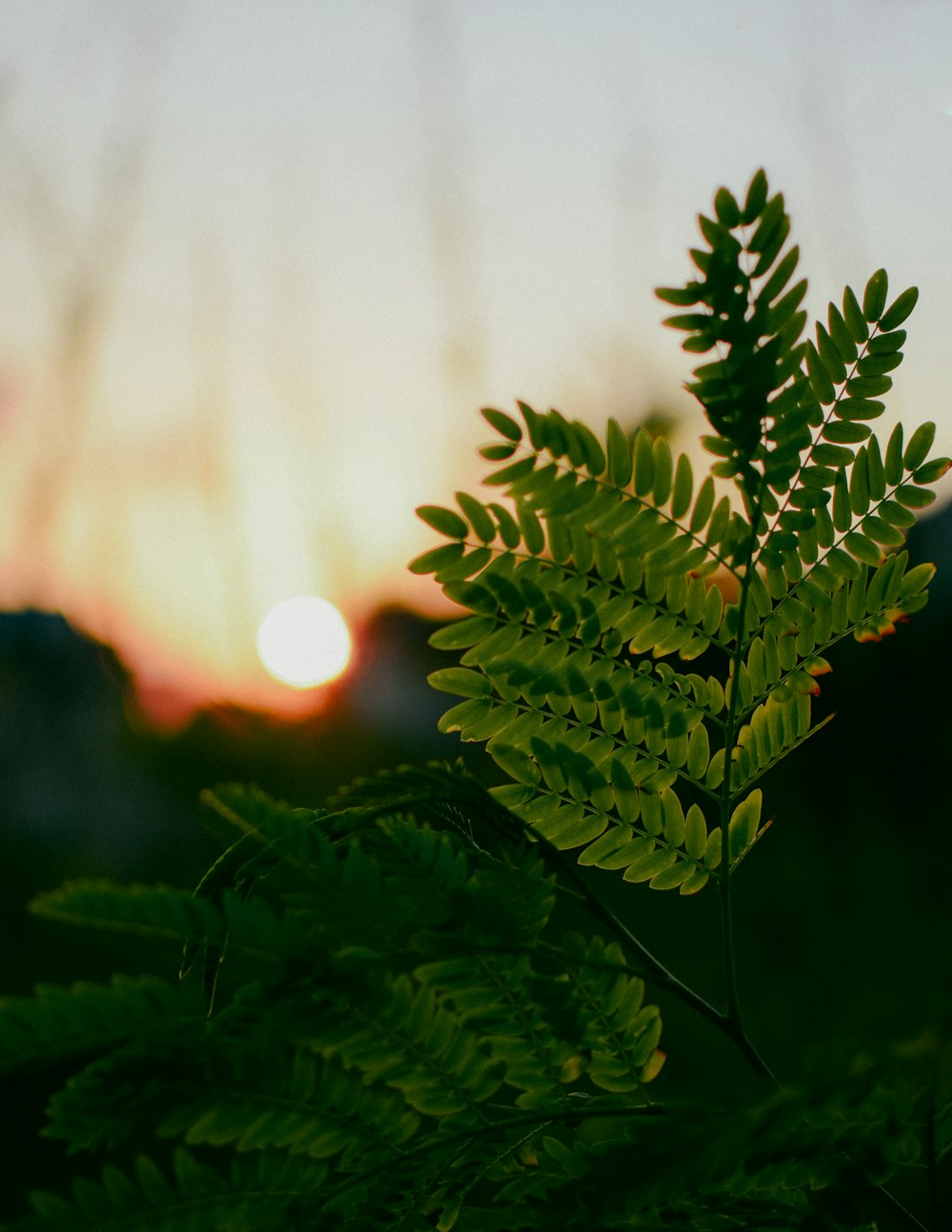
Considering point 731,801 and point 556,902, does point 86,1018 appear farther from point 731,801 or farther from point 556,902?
point 731,801

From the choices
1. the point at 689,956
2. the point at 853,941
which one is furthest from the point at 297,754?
the point at 853,941

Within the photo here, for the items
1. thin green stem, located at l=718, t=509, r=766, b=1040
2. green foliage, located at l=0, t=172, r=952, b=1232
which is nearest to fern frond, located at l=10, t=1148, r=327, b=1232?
green foliage, located at l=0, t=172, r=952, b=1232

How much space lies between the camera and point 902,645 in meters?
4.22

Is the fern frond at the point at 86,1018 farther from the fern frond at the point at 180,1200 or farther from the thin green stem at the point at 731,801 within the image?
the thin green stem at the point at 731,801

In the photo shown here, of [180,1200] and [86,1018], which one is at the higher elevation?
[86,1018]

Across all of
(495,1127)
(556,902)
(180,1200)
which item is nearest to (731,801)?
(556,902)

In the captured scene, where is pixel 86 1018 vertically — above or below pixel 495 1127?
above

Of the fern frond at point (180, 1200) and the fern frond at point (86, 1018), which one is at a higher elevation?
the fern frond at point (86, 1018)

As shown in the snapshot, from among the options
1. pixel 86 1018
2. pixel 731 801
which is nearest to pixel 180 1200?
pixel 86 1018

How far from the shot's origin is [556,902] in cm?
64

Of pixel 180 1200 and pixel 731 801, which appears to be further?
pixel 731 801

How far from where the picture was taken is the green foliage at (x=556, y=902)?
513 mm

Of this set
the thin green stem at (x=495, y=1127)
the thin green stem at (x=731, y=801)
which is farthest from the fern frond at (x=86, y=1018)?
the thin green stem at (x=731, y=801)

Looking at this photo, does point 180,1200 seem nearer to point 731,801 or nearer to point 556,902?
point 556,902
